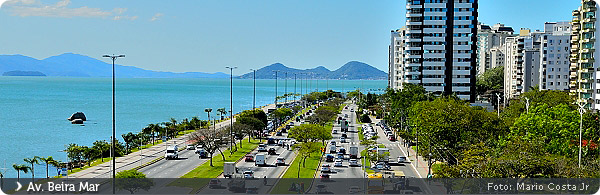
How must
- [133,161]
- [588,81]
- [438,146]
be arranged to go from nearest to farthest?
[438,146]
[133,161]
[588,81]

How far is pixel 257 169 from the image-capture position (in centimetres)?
4741

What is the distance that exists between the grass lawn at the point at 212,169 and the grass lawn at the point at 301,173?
4319 mm

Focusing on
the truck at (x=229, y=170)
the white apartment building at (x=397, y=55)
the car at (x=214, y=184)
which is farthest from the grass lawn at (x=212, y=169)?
the white apartment building at (x=397, y=55)

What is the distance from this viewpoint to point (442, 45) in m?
93.5

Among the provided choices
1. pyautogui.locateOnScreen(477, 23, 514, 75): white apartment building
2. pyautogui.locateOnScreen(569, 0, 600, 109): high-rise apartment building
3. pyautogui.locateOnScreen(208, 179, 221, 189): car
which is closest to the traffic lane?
pyautogui.locateOnScreen(208, 179, 221, 189): car

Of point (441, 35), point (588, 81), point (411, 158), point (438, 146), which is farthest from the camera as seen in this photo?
point (441, 35)

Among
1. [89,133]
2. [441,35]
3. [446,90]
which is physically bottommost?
[89,133]

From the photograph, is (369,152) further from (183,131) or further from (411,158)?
(183,131)

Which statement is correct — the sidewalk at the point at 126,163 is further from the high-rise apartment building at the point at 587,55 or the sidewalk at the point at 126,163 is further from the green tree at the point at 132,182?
the high-rise apartment building at the point at 587,55

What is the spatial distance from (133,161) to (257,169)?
393 inches

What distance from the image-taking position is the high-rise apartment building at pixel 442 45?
93.0 meters

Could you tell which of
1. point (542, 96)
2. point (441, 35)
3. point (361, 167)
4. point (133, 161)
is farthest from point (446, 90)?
point (133, 161)

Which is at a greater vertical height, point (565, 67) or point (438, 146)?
point (565, 67)

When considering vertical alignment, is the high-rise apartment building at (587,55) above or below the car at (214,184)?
above
